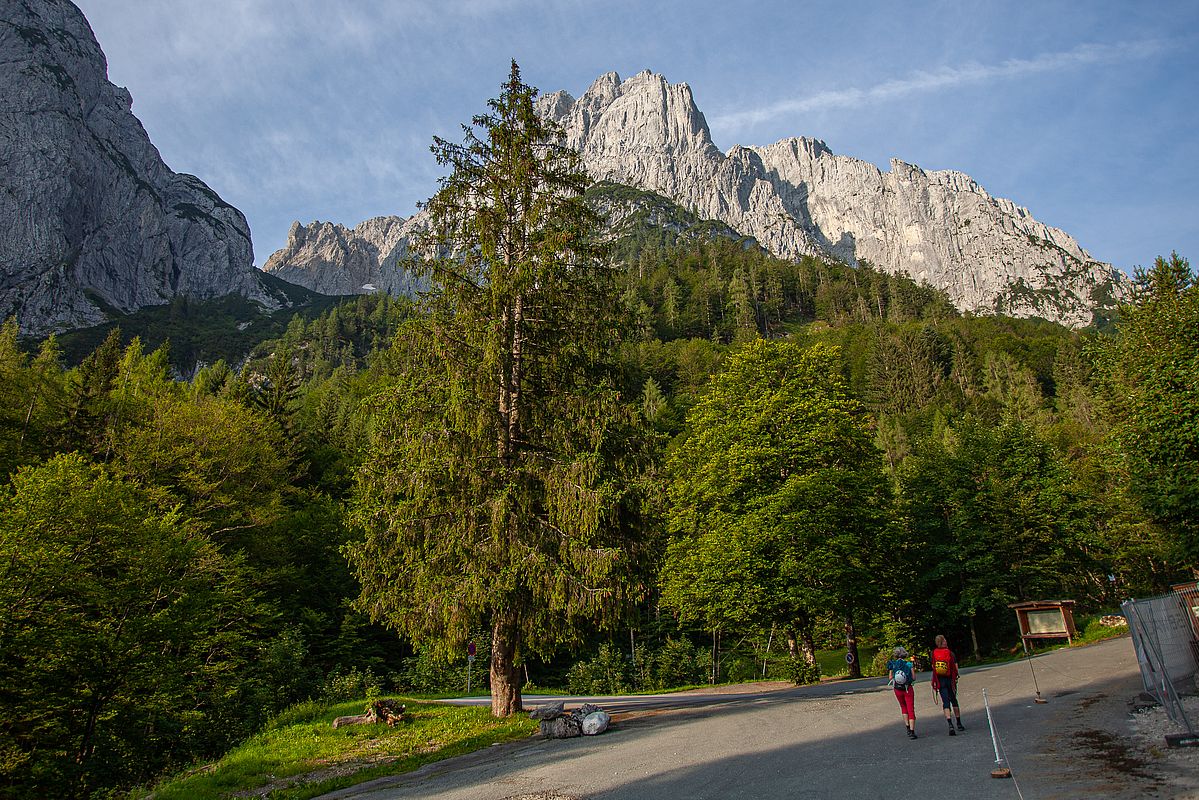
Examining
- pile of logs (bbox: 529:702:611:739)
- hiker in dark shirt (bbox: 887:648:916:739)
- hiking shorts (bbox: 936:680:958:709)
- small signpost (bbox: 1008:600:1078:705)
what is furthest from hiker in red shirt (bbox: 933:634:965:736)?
small signpost (bbox: 1008:600:1078:705)

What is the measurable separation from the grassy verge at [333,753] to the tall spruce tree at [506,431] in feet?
4.34

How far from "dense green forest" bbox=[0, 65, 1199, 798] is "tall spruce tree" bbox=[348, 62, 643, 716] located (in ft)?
0.26

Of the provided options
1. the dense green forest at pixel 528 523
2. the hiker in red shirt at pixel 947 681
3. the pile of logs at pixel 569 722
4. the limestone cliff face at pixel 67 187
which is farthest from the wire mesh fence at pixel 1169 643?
the limestone cliff face at pixel 67 187

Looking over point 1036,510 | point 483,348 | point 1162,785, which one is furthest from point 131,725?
point 1036,510

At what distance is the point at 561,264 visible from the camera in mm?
15469

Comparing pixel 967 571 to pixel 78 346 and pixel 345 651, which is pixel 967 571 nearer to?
pixel 345 651

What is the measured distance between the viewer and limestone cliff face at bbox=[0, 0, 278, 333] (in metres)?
150

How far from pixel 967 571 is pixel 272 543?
3712 cm

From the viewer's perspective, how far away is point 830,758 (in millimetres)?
9430

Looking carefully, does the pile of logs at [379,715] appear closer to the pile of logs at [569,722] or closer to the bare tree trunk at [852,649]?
the pile of logs at [569,722]

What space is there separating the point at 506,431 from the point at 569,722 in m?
6.35

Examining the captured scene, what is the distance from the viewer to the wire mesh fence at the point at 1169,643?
8.44 meters

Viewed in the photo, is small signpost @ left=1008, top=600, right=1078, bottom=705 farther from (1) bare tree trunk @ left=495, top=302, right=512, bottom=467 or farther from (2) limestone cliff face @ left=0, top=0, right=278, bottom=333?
(2) limestone cliff face @ left=0, top=0, right=278, bottom=333

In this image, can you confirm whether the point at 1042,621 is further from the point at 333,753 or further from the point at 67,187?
the point at 67,187
